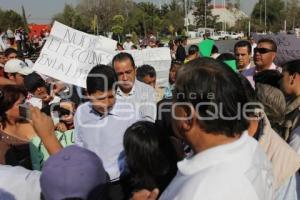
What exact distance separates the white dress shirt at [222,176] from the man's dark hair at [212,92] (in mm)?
81

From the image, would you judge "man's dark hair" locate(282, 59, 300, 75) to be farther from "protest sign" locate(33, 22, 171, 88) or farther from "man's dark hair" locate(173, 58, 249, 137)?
"protest sign" locate(33, 22, 171, 88)

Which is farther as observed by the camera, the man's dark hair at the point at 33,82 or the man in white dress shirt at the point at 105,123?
the man's dark hair at the point at 33,82

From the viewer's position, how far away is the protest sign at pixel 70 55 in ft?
16.6

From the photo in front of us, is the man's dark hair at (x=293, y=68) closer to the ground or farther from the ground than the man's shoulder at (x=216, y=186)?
farther from the ground

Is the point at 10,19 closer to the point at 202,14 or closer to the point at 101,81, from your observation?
the point at 101,81

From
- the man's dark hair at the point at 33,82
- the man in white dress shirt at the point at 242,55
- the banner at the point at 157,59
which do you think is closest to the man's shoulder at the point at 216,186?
the man's dark hair at the point at 33,82

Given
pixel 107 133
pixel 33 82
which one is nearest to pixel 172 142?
pixel 107 133

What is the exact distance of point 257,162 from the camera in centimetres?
164

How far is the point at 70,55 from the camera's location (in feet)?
17.3

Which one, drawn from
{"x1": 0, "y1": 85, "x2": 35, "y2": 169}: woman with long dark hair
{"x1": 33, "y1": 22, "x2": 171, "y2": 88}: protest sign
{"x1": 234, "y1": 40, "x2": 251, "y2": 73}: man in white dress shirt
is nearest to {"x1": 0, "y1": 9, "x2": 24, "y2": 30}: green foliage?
{"x1": 33, "y1": 22, "x2": 171, "y2": 88}: protest sign

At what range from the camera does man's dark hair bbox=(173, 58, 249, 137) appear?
1587 millimetres

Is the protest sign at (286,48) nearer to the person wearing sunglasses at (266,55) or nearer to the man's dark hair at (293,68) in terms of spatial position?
the person wearing sunglasses at (266,55)

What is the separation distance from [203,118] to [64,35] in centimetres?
406

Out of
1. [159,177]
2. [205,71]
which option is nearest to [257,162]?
[205,71]
